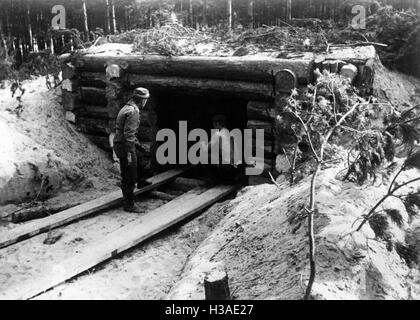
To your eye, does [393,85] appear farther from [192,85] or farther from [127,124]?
[127,124]

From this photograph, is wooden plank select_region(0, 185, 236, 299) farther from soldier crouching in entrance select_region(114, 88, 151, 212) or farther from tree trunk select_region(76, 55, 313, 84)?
tree trunk select_region(76, 55, 313, 84)

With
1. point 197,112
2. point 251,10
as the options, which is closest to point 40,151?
point 197,112

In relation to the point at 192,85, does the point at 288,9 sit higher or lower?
higher

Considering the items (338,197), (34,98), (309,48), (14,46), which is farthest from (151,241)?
(14,46)

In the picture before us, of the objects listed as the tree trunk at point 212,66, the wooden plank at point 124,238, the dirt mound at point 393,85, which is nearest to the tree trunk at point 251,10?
the dirt mound at point 393,85

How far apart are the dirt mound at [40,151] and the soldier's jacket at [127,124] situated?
5.50ft

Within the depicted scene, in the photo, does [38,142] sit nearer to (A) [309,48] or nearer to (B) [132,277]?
(B) [132,277]

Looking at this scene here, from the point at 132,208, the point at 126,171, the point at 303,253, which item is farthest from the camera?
the point at 132,208

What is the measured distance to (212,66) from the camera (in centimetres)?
731

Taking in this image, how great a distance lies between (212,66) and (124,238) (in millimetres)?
3175

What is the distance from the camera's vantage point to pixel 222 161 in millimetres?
7500

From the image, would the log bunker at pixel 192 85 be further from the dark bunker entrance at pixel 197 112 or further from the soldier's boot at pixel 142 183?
the soldier's boot at pixel 142 183

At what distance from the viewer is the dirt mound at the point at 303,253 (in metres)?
3.29

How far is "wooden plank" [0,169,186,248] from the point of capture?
5.72 metres
